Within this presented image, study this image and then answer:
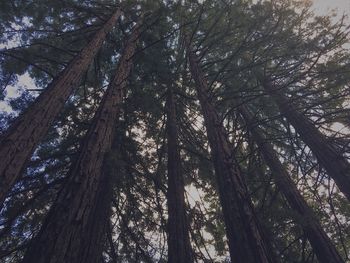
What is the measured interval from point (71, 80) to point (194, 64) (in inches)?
157

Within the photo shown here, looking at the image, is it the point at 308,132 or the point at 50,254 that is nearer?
the point at 50,254

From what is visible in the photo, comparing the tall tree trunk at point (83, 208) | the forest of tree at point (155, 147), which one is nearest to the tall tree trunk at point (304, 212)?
the forest of tree at point (155, 147)

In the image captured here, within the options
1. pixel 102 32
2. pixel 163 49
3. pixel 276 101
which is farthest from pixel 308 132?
pixel 102 32

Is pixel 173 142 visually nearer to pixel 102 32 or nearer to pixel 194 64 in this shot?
pixel 194 64

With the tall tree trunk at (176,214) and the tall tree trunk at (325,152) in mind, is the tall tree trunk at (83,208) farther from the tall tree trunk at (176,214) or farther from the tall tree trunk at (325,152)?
the tall tree trunk at (325,152)

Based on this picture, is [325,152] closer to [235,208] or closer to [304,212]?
[304,212]

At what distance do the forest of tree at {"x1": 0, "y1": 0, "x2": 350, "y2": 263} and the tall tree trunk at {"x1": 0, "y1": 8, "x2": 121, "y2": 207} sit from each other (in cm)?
2

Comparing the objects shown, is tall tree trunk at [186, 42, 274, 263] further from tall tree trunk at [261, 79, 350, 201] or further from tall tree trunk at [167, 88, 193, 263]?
tall tree trunk at [261, 79, 350, 201]

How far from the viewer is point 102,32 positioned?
27.0 ft

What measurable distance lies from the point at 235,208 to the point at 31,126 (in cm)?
346

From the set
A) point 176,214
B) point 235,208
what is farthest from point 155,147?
point 235,208

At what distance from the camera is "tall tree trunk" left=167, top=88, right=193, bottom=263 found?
17.8ft

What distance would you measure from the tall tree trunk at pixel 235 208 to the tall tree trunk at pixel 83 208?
2157 millimetres

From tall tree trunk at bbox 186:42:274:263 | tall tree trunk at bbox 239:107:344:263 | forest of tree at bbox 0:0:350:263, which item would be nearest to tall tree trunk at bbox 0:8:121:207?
forest of tree at bbox 0:0:350:263
